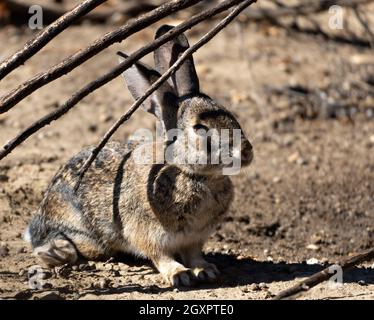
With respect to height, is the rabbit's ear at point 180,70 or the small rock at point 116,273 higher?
the rabbit's ear at point 180,70

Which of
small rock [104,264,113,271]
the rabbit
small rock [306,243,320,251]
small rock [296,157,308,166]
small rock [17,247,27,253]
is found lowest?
small rock [104,264,113,271]

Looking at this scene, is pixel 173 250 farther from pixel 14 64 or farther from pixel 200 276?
pixel 14 64

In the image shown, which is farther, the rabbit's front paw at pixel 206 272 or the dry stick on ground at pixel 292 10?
the dry stick on ground at pixel 292 10

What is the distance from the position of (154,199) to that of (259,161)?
2.87 metres

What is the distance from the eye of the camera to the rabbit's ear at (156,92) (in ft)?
19.4

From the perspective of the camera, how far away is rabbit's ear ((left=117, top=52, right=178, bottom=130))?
19.4 ft

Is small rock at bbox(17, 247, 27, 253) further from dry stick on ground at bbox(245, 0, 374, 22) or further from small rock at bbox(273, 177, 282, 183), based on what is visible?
dry stick on ground at bbox(245, 0, 374, 22)

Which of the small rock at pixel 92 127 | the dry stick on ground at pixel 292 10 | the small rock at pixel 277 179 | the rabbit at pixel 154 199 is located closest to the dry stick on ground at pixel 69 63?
the rabbit at pixel 154 199

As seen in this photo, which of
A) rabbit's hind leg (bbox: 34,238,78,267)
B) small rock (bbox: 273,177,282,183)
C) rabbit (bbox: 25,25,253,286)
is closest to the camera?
rabbit (bbox: 25,25,253,286)

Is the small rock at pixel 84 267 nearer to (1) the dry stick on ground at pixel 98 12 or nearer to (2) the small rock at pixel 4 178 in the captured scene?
(2) the small rock at pixel 4 178

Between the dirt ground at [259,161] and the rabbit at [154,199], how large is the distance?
6.3 inches

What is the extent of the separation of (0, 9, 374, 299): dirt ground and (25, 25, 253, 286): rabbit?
159mm

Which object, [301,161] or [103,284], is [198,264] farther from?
[301,161]

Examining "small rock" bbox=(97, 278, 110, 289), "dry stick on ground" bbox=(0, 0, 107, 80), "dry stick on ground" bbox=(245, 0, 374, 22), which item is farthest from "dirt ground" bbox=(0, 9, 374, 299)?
"dry stick on ground" bbox=(0, 0, 107, 80)
